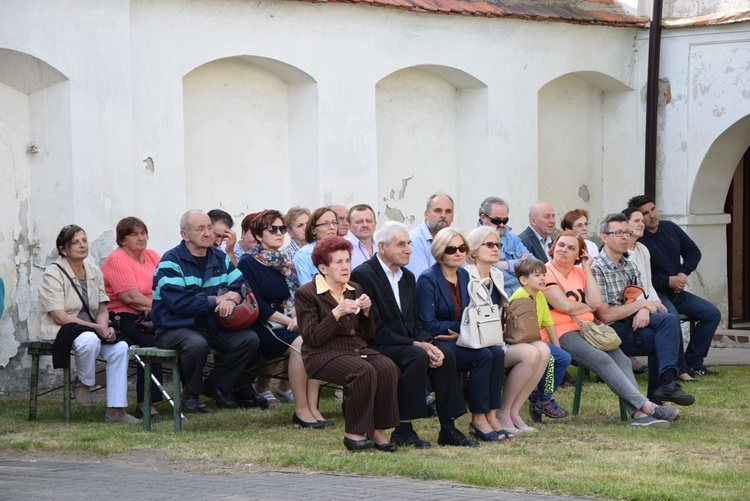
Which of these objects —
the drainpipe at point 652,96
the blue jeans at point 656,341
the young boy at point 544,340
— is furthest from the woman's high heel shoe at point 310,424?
the drainpipe at point 652,96

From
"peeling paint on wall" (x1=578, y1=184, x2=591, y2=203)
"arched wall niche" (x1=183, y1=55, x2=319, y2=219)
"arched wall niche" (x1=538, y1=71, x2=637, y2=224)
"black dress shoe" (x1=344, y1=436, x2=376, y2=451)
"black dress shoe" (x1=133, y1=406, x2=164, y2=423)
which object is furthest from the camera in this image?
"peeling paint on wall" (x1=578, y1=184, x2=591, y2=203)

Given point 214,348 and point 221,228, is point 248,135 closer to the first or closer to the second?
point 221,228

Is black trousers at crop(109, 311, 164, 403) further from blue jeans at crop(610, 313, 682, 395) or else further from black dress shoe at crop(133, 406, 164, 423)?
blue jeans at crop(610, 313, 682, 395)

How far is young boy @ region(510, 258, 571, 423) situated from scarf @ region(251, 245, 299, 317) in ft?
5.54

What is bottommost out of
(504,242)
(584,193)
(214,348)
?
(214,348)

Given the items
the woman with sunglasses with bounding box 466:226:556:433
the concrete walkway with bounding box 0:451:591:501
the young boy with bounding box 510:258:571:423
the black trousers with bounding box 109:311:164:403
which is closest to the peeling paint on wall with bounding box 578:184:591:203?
the young boy with bounding box 510:258:571:423

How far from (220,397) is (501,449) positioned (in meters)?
2.78

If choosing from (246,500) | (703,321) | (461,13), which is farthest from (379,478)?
(461,13)

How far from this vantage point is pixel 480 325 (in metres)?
8.36

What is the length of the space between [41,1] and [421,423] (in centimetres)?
456

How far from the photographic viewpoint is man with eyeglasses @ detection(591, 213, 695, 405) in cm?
940

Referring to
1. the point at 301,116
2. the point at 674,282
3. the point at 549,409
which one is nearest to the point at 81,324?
the point at 549,409

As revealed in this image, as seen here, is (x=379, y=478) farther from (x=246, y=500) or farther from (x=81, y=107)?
(x=81, y=107)

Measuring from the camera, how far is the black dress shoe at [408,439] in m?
8.05
